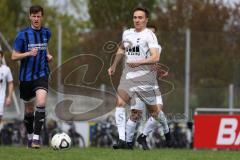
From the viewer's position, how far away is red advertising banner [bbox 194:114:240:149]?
1801 centimetres

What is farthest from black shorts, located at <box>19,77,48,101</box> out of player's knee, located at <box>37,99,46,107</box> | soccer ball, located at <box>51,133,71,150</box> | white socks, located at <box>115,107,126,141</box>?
white socks, located at <box>115,107,126,141</box>

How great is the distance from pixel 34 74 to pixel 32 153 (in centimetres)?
215

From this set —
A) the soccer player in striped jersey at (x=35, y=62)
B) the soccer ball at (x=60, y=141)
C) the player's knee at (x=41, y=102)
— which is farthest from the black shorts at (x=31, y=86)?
the soccer ball at (x=60, y=141)

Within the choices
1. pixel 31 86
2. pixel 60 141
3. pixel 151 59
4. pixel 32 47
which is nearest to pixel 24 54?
pixel 32 47

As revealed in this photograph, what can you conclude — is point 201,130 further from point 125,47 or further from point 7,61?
point 7,61

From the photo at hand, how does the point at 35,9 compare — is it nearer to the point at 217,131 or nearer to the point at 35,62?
the point at 35,62

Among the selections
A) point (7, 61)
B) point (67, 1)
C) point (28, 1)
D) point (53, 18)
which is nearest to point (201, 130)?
point (7, 61)

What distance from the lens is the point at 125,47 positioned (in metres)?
13.3

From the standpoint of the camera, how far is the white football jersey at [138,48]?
1312 cm

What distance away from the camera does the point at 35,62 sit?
13422mm

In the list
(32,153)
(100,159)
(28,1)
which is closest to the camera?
(100,159)

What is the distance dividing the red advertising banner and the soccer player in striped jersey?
5.91 meters

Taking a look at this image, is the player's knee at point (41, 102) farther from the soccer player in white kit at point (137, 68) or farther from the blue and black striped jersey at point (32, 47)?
the soccer player in white kit at point (137, 68)

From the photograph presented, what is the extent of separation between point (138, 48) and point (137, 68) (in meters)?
0.34
